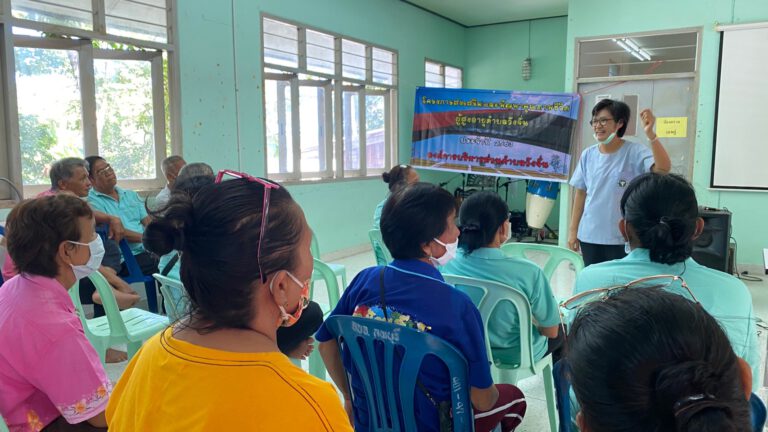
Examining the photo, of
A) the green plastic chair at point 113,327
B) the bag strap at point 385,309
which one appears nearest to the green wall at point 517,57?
the green plastic chair at point 113,327

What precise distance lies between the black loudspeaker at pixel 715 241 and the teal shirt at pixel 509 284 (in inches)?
114

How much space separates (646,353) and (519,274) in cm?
118

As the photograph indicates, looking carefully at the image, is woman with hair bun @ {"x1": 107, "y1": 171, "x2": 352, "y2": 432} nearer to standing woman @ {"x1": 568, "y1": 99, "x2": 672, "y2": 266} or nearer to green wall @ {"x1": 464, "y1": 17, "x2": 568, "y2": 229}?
standing woman @ {"x1": 568, "y1": 99, "x2": 672, "y2": 266}

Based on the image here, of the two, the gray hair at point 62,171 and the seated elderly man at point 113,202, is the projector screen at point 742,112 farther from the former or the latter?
the gray hair at point 62,171

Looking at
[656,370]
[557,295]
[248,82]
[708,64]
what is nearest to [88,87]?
[248,82]

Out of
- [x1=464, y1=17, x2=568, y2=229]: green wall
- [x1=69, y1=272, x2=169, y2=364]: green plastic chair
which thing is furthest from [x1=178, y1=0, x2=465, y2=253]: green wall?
[x1=69, y1=272, x2=169, y2=364]: green plastic chair

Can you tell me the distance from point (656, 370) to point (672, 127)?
17.4ft

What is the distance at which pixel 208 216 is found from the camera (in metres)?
0.76

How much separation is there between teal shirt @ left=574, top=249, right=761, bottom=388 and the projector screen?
4.30m

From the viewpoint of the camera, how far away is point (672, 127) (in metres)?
5.10

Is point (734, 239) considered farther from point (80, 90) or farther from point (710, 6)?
point (80, 90)

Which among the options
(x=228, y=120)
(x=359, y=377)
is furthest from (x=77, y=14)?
(x=359, y=377)

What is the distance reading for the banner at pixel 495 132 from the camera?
5.82 m

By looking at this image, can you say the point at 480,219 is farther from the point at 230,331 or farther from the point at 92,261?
the point at 92,261
